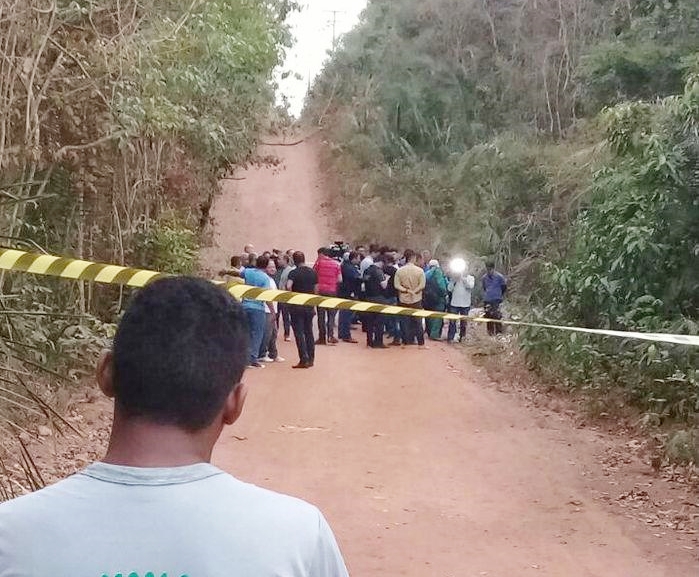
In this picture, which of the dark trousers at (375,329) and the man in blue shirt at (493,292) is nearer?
the dark trousers at (375,329)

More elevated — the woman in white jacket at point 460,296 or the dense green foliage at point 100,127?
the dense green foliage at point 100,127

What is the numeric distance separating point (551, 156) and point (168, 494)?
20252mm

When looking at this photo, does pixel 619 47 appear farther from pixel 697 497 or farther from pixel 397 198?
pixel 397 198

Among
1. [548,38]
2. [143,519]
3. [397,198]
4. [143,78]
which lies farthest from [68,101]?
[397,198]

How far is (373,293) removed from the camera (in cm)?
1655

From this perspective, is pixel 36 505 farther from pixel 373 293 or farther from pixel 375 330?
pixel 375 330

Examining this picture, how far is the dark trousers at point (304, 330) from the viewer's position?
13648 mm

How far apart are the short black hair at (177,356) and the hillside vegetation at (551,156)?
27.1 ft

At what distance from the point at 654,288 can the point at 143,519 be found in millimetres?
10441

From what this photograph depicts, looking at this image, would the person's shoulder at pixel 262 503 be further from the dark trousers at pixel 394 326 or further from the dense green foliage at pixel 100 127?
the dark trousers at pixel 394 326

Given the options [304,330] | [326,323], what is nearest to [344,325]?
[326,323]

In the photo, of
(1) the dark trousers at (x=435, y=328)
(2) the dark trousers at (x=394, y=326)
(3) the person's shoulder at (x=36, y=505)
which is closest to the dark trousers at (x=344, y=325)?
(2) the dark trousers at (x=394, y=326)

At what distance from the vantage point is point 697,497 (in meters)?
7.91

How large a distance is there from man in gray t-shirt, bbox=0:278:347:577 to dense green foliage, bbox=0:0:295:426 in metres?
4.96
